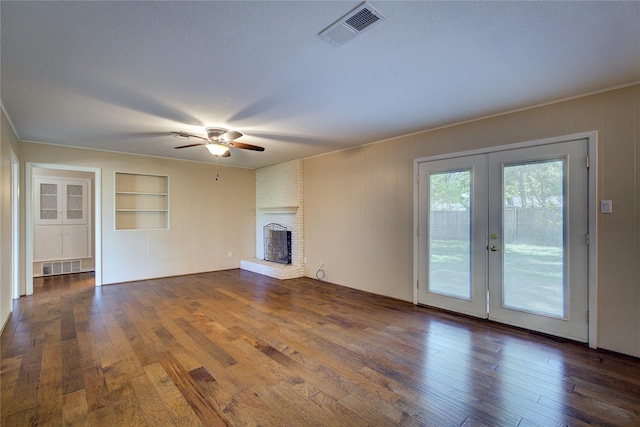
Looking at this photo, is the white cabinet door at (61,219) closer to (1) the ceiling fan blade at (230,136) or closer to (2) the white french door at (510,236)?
(1) the ceiling fan blade at (230,136)

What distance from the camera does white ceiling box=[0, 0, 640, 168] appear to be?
1.75 m

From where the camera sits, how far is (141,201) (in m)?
6.07

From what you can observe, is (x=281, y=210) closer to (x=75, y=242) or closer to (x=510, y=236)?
(x=510, y=236)

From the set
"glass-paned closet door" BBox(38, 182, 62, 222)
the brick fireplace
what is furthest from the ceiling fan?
"glass-paned closet door" BBox(38, 182, 62, 222)

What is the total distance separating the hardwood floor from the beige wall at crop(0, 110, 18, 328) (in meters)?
0.27

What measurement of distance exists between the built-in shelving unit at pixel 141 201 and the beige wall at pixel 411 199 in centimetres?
302

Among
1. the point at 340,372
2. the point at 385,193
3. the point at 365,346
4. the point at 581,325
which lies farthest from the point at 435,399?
the point at 385,193

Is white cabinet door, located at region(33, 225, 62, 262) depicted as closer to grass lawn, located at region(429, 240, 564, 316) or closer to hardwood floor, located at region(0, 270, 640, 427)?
hardwood floor, located at region(0, 270, 640, 427)

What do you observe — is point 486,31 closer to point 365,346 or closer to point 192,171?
point 365,346

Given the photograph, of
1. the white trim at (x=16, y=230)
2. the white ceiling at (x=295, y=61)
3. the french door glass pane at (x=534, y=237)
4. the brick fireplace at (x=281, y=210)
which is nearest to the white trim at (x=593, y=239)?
the french door glass pane at (x=534, y=237)

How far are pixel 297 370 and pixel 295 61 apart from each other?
245cm

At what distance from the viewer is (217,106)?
3176 mm

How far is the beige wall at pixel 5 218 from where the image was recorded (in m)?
3.21

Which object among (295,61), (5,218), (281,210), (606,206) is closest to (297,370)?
(295,61)
